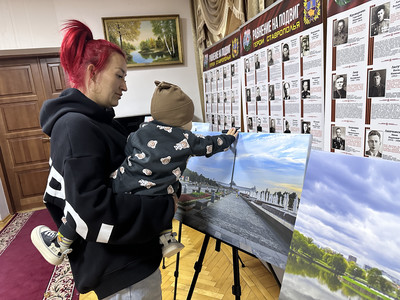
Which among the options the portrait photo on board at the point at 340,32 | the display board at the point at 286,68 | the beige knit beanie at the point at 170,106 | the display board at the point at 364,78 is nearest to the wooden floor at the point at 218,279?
the display board at the point at 286,68

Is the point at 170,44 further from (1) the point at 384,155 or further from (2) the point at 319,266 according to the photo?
(2) the point at 319,266

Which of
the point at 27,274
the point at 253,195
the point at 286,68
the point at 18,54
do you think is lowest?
the point at 27,274

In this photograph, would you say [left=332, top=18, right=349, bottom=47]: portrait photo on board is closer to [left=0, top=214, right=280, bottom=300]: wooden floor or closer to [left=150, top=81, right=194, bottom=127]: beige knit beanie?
[left=150, top=81, right=194, bottom=127]: beige knit beanie

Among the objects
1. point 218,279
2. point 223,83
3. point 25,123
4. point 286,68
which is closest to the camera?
point 286,68

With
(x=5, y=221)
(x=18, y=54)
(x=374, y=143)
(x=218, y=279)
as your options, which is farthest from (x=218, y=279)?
(x=18, y=54)

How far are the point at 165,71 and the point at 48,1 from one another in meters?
1.74

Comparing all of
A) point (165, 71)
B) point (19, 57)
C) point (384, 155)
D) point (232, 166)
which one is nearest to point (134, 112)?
point (165, 71)

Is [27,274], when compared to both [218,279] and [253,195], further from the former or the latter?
[253,195]

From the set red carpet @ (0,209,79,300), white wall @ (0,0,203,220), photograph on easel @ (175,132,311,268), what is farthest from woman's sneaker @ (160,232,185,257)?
white wall @ (0,0,203,220)

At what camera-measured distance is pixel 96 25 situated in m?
3.35

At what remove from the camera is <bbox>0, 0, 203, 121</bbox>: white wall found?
3.21 meters

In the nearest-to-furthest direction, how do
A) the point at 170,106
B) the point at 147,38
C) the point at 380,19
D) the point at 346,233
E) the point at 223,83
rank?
the point at 346,233, the point at 380,19, the point at 170,106, the point at 223,83, the point at 147,38

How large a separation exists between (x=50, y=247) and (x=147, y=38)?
10.6 ft

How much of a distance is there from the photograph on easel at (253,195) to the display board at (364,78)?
0.88 ft
